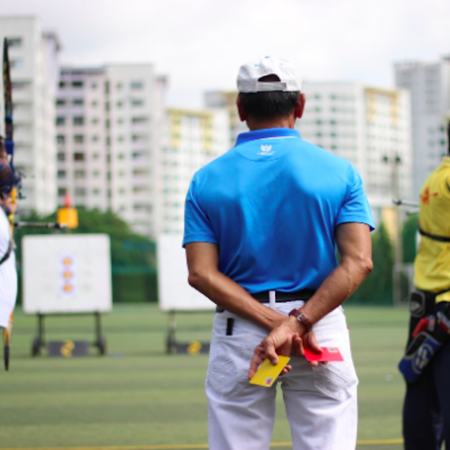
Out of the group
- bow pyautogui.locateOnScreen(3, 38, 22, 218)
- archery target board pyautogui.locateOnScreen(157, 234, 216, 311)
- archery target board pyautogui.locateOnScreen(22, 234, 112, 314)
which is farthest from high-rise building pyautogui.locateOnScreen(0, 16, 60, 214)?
bow pyautogui.locateOnScreen(3, 38, 22, 218)

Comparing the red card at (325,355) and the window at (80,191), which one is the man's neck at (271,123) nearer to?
the red card at (325,355)

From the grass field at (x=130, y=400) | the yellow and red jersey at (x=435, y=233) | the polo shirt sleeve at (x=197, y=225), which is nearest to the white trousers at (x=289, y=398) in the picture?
the polo shirt sleeve at (x=197, y=225)

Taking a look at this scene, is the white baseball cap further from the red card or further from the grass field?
the grass field

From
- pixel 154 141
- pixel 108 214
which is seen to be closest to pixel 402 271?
pixel 108 214

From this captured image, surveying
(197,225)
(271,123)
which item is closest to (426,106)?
(271,123)

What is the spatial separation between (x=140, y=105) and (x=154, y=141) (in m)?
4.96

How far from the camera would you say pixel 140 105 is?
11400 centimetres

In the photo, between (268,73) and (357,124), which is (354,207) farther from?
(357,124)

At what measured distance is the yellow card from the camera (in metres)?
2.45

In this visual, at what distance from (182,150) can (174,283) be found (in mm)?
111673

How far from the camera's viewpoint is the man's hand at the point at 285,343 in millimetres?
2477

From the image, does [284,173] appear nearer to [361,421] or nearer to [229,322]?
[229,322]

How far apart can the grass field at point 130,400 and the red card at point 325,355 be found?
120 inches

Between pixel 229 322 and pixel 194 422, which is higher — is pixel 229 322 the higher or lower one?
the higher one
